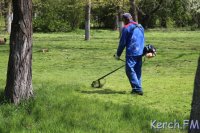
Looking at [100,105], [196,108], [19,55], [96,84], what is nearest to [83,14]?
[96,84]

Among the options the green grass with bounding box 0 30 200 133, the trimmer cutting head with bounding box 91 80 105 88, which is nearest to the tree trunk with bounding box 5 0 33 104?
the green grass with bounding box 0 30 200 133

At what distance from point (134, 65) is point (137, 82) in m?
0.40

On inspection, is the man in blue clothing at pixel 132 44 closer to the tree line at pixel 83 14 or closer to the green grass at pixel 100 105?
the green grass at pixel 100 105

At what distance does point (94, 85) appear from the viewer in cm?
1158

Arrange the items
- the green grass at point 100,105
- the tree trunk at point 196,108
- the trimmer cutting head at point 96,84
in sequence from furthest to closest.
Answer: the trimmer cutting head at point 96,84 < the green grass at point 100,105 < the tree trunk at point 196,108

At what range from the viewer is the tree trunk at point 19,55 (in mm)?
8523

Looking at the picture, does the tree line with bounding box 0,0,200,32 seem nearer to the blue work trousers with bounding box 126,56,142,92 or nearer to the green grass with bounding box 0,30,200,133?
the green grass with bounding box 0,30,200,133

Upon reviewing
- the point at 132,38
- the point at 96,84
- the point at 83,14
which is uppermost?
the point at 132,38

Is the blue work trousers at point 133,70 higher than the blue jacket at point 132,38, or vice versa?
the blue jacket at point 132,38

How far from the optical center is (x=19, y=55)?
858 centimetres

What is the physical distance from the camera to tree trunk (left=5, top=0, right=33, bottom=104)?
8523 millimetres

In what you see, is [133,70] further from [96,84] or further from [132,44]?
[96,84]

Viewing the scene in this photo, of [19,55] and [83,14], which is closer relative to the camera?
[19,55]

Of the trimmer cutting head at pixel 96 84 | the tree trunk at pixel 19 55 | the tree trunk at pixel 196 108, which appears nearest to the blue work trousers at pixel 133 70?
the trimmer cutting head at pixel 96 84
